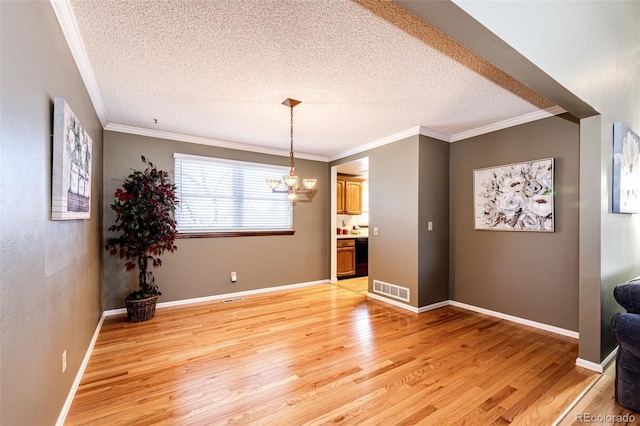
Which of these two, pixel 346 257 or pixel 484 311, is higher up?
pixel 346 257

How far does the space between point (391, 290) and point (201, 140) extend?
3.69m

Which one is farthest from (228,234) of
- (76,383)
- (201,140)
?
(76,383)

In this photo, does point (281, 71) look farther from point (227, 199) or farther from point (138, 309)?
point (138, 309)

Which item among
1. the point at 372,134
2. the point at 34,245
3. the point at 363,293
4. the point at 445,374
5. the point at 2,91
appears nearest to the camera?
the point at 2,91

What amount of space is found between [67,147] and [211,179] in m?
2.79

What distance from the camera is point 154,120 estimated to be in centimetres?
370

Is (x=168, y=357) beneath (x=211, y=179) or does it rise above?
beneath

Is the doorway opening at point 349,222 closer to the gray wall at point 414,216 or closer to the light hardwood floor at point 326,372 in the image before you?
the gray wall at point 414,216

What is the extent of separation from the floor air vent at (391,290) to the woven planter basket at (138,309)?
3195 mm

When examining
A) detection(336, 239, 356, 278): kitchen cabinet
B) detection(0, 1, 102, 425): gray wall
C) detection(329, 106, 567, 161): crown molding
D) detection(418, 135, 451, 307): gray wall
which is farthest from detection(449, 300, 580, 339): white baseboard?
detection(0, 1, 102, 425): gray wall

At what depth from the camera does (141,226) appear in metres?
3.56

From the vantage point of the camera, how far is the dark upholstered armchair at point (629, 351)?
192 cm

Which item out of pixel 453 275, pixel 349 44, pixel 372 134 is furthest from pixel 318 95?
pixel 453 275

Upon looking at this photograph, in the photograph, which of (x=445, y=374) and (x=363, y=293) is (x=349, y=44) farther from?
(x=363, y=293)
